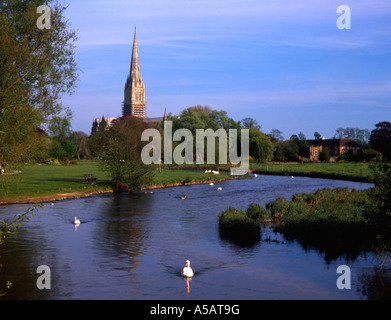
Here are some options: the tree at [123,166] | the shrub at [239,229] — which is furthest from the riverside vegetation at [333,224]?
the tree at [123,166]

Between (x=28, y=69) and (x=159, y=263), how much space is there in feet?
38.7

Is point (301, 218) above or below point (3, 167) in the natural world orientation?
below

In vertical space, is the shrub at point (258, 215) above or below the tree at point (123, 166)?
below

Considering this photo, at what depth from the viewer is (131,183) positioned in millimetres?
51531

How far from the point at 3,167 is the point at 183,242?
10.2 metres

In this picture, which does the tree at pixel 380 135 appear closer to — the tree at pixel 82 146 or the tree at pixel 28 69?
the tree at pixel 82 146

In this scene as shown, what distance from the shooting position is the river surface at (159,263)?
15656 millimetres

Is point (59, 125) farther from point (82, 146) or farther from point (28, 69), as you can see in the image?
point (82, 146)

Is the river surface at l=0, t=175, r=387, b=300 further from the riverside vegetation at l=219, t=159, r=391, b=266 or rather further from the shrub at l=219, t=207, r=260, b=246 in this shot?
the riverside vegetation at l=219, t=159, r=391, b=266

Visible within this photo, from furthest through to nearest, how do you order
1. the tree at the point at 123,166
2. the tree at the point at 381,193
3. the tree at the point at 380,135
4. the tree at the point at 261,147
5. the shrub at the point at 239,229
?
the tree at the point at 380,135 < the tree at the point at 261,147 < the tree at the point at 123,166 < the shrub at the point at 239,229 < the tree at the point at 381,193

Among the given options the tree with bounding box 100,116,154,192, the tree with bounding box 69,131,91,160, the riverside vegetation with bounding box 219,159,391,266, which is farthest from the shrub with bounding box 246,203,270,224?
the tree with bounding box 69,131,91,160

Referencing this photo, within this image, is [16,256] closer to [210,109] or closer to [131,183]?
[131,183]

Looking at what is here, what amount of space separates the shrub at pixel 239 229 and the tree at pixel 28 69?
1209 cm
